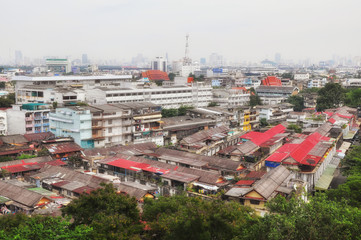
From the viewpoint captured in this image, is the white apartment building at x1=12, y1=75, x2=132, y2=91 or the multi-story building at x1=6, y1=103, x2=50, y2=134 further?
the white apartment building at x1=12, y1=75, x2=132, y2=91

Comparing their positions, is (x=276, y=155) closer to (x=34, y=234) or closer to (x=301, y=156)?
(x=301, y=156)

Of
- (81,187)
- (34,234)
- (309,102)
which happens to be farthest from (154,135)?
(309,102)

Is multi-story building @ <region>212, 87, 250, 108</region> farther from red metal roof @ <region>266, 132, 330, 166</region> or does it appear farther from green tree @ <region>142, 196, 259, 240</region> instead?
green tree @ <region>142, 196, 259, 240</region>

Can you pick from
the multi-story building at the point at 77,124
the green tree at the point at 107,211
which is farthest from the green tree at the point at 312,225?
the multi-story building at the point at 77,124

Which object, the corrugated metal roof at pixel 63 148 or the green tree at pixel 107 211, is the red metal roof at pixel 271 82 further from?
the green tree at pixel 107 211

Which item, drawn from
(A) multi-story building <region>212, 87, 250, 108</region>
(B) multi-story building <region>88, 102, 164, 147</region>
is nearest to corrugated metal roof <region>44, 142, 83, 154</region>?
(B) multi-story building <region>88, 102, 164, 147</region>

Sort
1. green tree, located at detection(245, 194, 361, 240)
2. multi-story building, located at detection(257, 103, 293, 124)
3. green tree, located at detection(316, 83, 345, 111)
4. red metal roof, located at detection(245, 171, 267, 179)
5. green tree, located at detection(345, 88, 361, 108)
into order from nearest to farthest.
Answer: green tree, located at detection(245, 194, 361, 240) < red metal roof, located at detection(245, 171, 267, 179) < multi-story building, located at detection(257, 103, 293, 124) < green tree, located at detection(316, 83, 345, 111) < green tree, located at detection(345, 88, 361, 108)

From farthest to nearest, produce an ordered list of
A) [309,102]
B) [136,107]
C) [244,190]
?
[309,102] → [136,107] → [244,190]
